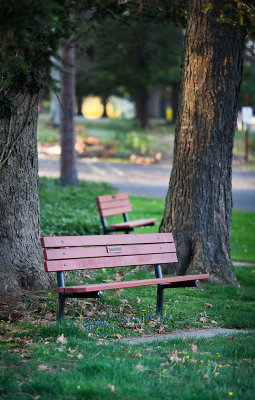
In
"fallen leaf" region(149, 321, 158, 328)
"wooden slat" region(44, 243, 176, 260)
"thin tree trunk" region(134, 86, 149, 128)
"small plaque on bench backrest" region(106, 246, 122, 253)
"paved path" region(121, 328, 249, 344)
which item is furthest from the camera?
"thin tree trunk" region(134, 86, 149, 128)

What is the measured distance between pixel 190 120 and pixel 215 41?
106 centimetres

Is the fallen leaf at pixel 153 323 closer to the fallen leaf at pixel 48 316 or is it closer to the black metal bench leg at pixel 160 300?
the black metal bench leg at pixel 160 300

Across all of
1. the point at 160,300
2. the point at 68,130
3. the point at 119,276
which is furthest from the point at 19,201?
the point at 68,130

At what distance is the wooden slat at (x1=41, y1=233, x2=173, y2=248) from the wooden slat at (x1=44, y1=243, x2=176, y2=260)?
0.05m

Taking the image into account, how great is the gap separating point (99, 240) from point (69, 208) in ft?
23.4

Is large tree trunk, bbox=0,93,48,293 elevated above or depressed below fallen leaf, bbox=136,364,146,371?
above

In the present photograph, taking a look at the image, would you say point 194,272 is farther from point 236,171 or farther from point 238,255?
point 236,171

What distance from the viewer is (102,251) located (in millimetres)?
5984

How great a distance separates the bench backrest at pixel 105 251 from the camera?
5.60 m

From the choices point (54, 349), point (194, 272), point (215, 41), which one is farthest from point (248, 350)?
point (215, 41)

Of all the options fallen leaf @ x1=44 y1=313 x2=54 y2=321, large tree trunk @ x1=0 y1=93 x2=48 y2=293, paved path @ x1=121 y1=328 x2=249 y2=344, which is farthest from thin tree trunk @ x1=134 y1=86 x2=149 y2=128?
fallen leaf @ x1=44 y1=313 x2=54 y2=321

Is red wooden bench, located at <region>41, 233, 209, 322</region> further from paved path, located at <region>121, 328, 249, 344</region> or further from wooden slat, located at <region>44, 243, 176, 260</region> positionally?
paved path, located at <region>121, 328, 249, 344</region>

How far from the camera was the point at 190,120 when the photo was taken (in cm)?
798

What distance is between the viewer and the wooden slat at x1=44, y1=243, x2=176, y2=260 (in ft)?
18.4
